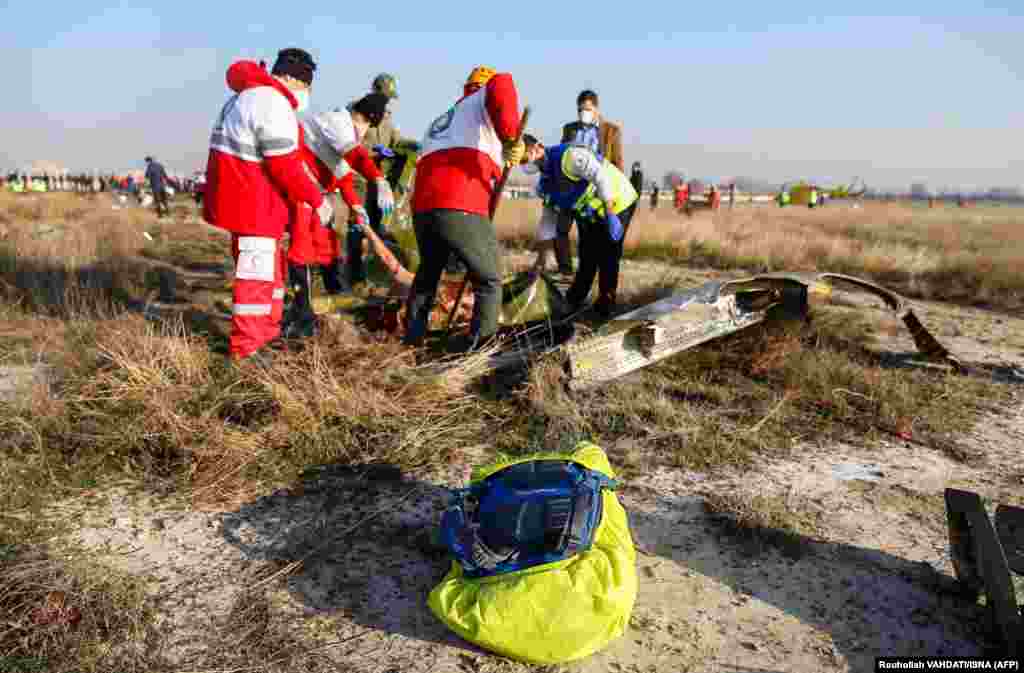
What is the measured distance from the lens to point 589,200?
4598mm

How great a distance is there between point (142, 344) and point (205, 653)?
205cm

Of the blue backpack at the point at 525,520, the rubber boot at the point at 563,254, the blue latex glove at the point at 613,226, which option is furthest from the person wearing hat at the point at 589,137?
the blue backpack at the point at 525,520

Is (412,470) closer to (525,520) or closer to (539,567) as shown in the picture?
(525,520)

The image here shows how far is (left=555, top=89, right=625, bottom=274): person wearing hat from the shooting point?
19.2 feet

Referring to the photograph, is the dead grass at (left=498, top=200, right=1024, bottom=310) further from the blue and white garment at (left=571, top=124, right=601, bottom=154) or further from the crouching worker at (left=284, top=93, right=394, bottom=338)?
the crouching worker at (left=284, top=93, right=394, bottom=338)

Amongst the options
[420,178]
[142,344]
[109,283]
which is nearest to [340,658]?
[142,344]

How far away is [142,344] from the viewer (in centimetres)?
330

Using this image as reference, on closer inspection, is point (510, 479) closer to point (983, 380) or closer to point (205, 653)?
point (205, 653)

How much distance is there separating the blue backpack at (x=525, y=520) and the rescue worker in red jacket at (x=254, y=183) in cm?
211

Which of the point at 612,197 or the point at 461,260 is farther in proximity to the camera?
the point at 612,197

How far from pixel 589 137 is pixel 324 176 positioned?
258 centimetres

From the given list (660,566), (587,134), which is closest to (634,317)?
(660,566)

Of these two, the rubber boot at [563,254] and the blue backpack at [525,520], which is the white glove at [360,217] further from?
the rubber boot at [563,254]

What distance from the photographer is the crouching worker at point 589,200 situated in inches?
169
